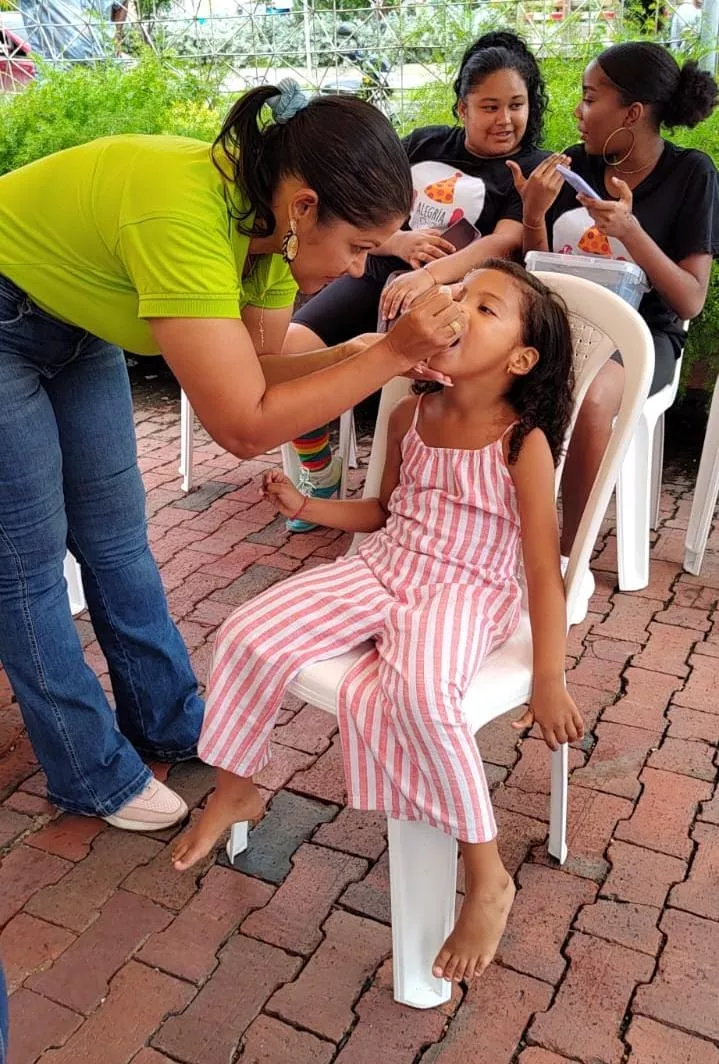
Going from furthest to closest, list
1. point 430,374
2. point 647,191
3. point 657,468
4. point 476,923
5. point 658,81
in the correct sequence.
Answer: point 657,468 < point 647,191 < point 658,81 < point 430,374 < point 476,923

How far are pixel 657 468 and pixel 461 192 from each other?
1.14 m

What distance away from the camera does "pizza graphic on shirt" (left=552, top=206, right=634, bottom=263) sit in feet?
9.44

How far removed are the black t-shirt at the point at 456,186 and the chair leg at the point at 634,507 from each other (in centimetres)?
83

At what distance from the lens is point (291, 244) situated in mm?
1533

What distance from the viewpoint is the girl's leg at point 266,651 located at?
165 centimetres

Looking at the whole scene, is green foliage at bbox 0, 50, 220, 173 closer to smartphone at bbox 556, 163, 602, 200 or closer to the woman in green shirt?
smartphone at bbox 556, 163, 602, 200

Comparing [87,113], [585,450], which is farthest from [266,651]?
[87,113]

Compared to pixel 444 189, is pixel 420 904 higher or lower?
lower

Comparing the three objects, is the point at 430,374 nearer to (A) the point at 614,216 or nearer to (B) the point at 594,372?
(B) the point at 594,372

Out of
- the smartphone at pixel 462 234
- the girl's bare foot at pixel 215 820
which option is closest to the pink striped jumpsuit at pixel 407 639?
the girl's bare foot at pixel 215 820

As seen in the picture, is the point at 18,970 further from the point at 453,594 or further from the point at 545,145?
the point at 545,145

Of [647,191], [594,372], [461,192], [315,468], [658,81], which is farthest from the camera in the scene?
[315,468]

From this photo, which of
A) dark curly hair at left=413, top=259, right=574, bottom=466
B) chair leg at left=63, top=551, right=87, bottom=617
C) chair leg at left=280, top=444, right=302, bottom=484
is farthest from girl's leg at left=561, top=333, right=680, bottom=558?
chair leg at left=63, top=551, right=87, bottom=617

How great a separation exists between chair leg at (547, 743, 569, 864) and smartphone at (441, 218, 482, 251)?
6.11 ft
